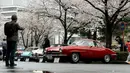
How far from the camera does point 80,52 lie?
811 inches

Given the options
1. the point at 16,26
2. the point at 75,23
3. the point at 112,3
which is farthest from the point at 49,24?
the point at 16,26

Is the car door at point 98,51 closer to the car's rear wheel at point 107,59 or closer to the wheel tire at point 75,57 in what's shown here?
the car's rear wheel at point 107,59

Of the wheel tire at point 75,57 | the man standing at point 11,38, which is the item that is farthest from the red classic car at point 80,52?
the man standing at point 11,38

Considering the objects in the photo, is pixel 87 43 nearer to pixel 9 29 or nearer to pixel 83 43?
pixel 83 43

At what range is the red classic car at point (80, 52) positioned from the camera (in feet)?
66.2

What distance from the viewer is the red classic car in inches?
795

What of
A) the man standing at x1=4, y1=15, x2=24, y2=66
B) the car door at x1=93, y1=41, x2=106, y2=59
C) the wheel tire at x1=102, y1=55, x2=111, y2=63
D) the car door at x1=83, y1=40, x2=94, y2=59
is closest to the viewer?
the man standing at x1=4, y1=15, x2=24, y2=66

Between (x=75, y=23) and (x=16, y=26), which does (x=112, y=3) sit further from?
(x=16, y=26)

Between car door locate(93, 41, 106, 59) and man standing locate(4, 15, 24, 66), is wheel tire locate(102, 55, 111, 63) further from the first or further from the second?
man standing locate(4, 15, 24, 66)

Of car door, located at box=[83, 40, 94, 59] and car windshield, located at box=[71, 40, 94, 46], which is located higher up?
car windshield, located at box=[71, 40, 94, 46]

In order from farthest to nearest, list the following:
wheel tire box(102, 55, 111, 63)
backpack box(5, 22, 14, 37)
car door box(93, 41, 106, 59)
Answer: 1. wheel tire box(102, 55, 111, 63)
2. car door box(93, 41, 106, 59)
3. backpack box(5, 22, 14, 37)

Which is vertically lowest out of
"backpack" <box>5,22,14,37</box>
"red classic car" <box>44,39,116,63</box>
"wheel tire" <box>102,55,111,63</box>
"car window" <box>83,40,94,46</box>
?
"wheel tire" <box>102,55,111,63</box>

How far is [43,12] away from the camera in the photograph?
38.1m

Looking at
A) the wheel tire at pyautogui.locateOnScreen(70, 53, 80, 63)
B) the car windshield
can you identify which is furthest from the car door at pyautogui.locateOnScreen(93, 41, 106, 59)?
the wheel tire at pyautogui.locateOnScreen(70, 53, 80, 63)
